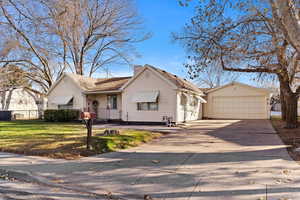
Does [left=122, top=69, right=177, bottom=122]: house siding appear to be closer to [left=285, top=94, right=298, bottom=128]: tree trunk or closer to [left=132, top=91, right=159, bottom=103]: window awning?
[left=132, top=91, right=159, bottom=103]: window awning

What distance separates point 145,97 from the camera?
16.6m

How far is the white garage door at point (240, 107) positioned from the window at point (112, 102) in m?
11.4

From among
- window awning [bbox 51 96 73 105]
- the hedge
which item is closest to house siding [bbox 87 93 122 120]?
the hedge

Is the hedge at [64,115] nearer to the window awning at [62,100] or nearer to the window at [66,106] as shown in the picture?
the window awning at [62,100]

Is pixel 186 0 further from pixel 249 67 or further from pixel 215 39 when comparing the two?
pixel 249 67

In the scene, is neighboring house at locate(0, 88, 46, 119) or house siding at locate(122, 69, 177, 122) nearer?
house siding at locate(122, 69, 177, 122)

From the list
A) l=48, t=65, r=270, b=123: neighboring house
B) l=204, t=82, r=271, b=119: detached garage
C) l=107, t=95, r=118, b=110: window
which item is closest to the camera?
l=48, t=65, r=270, b=123: neighboring house

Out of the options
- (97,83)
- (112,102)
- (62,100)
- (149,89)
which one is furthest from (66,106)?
(149,89)

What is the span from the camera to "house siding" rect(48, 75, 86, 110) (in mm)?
20016

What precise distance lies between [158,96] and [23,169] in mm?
11934

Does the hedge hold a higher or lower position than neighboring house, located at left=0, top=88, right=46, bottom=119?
lower

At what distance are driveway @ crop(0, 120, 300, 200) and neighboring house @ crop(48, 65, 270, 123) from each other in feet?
30.1

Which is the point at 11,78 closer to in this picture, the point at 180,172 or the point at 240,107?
the point at 240,107

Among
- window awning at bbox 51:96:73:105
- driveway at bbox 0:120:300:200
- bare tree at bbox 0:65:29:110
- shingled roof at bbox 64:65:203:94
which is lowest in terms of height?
driveway at bbox 0:120:300:200
